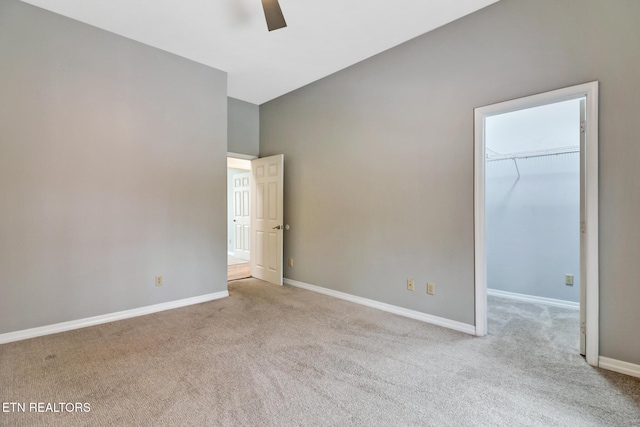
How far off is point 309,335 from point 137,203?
2.34 m

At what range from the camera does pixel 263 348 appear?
7.91 ft

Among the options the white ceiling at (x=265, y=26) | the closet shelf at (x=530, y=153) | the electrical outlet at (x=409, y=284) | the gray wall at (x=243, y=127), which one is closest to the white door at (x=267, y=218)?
the gray wall at (x=243, y=127)

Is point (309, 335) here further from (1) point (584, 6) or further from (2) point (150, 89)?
(1) point (584, 6)

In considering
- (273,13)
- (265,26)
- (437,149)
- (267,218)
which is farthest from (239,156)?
(437,149)

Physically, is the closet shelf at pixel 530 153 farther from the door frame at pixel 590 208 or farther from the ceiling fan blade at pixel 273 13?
the ceiling fan blade at pixel 273 13

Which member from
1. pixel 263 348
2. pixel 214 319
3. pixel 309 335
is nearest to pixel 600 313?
pixel 309 335

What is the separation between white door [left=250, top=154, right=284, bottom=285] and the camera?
4.50 meters

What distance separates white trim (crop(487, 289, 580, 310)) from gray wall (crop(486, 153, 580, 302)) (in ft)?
0.13

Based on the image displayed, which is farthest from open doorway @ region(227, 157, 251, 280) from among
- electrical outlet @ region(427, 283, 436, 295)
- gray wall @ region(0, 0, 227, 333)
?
electrical outlet @ region(427, 283, 436, 295)

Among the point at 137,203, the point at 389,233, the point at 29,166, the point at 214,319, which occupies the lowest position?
the point at 214,319

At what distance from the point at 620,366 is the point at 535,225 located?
6.75 ft

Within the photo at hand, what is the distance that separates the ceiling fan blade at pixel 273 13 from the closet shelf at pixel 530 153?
339 centimetres

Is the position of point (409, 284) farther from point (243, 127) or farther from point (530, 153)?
point (243, 127)

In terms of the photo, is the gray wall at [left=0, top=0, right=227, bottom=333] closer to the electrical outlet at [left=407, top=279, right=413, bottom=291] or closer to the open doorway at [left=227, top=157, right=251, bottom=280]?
the electrical outlet at [left=407, top=279, right=413, bottom=291]
